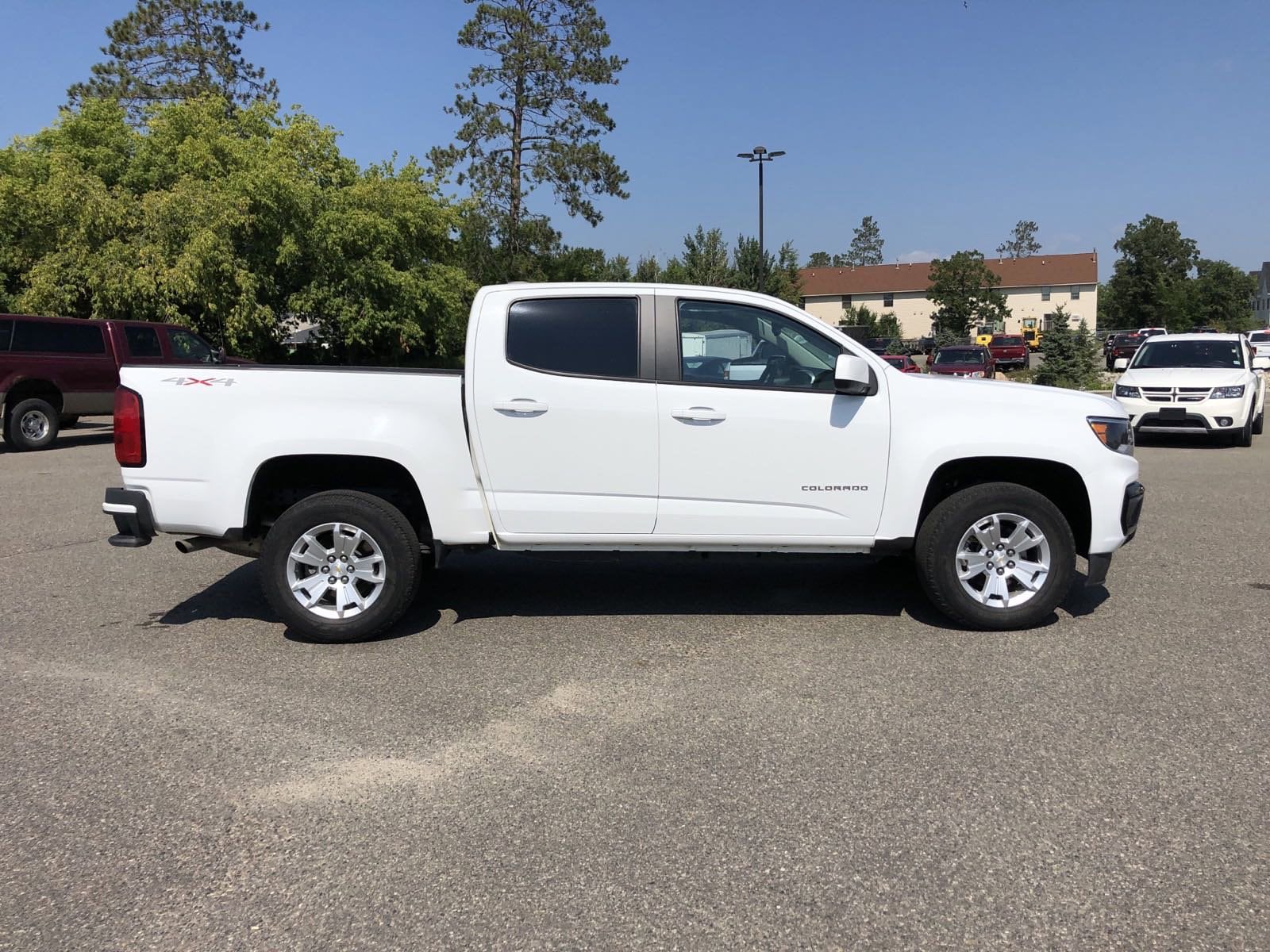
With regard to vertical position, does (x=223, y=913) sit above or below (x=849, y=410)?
below

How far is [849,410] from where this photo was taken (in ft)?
17.1

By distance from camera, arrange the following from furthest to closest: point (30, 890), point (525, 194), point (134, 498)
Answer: point (525, 194) → point (134, 498) → point (30, 890)

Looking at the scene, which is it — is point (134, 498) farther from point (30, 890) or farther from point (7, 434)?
point (7, 434)

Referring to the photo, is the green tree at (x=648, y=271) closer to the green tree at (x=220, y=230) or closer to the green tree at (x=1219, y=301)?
the green tree at (x=220, y=230)

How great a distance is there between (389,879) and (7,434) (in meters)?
14.8

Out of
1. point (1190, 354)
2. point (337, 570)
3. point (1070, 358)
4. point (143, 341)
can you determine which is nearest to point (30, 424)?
point (143, 341)

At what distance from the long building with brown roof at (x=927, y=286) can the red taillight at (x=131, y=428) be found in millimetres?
83002

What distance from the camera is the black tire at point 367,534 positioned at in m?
5.17

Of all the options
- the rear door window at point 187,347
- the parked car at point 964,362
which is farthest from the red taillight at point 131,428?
the parked car at point 964,362

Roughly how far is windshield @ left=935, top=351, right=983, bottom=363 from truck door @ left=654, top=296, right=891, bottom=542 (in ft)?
84.3

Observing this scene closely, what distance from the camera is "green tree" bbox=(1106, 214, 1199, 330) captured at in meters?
86.3

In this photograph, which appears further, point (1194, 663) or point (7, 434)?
point (7, 434)

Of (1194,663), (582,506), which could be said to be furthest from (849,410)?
(1194,663)

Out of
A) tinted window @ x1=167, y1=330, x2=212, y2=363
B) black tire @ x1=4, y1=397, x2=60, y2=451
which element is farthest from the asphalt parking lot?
tinted window @ x1=167, y1=330, x2=212, y2=363
